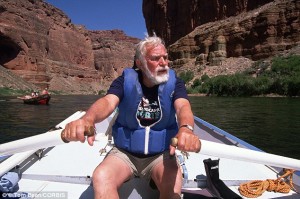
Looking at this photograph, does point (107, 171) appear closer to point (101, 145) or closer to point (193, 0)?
point (101, 145)

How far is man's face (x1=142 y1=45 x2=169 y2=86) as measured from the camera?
2953 millimetres

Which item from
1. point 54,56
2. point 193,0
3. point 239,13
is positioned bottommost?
point 54,56

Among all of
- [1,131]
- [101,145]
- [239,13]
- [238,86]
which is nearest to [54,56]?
[239,13]

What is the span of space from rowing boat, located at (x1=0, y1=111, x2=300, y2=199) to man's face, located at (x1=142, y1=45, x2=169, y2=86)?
27.4 inches

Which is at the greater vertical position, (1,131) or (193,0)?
(193,0)

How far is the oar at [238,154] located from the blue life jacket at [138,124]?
0.64m

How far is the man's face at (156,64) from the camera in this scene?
2953 millimetres

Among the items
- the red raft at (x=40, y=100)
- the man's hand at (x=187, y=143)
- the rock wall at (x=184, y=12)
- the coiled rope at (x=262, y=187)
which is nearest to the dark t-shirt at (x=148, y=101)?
the man's hand at (x=187, y=143)

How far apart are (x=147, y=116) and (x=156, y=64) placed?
1.59 ft

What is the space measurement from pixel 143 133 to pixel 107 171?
0.51 meters

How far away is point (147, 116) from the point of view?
9.97 ft

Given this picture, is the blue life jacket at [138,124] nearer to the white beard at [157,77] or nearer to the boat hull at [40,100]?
the white beard at [157,77]

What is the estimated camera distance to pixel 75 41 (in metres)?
112

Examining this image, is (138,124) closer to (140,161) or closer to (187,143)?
(140,161)
